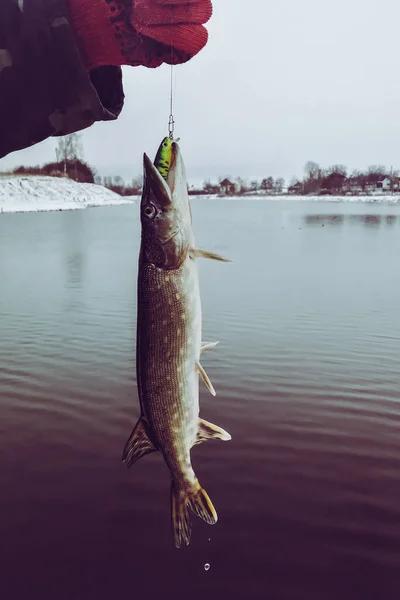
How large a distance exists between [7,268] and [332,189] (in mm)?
131950

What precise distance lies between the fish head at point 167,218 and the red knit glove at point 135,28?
97 centimetres

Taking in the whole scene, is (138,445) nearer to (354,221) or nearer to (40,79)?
(40,79)

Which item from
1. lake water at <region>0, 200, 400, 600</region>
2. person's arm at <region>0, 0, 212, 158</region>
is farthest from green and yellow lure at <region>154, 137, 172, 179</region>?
lake water at <region>0, 200, 400, 600</region>

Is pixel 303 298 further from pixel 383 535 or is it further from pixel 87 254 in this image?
pixel 87 254

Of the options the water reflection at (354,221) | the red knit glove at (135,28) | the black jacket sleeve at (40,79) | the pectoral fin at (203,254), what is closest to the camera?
the pectoral fin at (203,254)

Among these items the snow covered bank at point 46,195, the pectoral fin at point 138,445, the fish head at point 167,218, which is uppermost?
the snow covered bank at point 46,195

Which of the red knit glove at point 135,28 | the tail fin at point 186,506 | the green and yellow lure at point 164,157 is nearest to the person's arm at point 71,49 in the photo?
the red knit glove at point 135,28

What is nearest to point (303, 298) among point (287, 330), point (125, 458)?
point (287, 330)

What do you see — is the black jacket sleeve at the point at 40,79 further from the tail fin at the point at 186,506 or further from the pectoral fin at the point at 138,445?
the tail fin at the point at 186,506

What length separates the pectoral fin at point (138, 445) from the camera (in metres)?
3.15

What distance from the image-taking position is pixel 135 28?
10.6ft

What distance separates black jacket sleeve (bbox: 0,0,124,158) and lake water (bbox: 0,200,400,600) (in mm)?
3569

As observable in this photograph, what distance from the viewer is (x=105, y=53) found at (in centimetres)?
324

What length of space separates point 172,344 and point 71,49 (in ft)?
6.33
